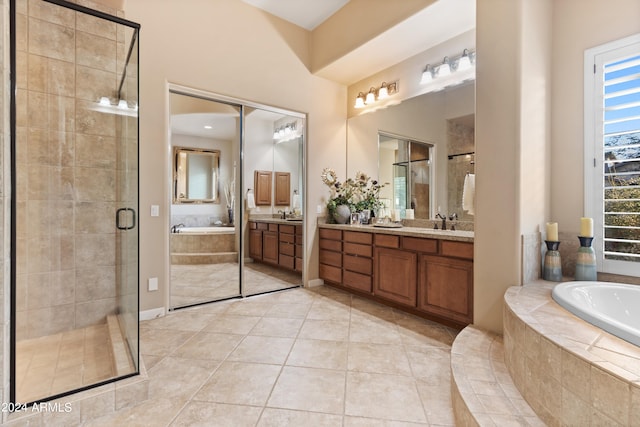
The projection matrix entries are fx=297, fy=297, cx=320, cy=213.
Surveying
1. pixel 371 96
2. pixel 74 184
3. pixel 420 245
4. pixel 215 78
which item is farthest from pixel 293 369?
pixel 371 96

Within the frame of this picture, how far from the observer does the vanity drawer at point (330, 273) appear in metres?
3.91

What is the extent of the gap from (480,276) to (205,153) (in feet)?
10.0

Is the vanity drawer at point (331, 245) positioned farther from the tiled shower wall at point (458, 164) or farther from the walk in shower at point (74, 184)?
the walk in shower at point (74, 184)

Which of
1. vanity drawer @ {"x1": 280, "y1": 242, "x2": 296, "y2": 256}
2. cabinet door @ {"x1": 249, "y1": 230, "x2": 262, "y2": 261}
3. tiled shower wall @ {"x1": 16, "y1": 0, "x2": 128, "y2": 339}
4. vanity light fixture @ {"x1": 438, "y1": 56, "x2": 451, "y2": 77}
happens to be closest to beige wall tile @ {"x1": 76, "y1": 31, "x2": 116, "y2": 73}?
tiled shower wall @ {"x1": 16, "y1": 0, "x2": 128, "y2": 339}

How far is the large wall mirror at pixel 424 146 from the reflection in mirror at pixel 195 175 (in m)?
1.92

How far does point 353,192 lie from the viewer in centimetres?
425

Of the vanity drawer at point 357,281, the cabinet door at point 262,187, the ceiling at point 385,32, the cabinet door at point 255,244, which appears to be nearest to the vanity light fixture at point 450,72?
the ceiling at point 385,32

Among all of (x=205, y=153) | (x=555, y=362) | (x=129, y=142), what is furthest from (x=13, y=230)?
(x=555, y=362)

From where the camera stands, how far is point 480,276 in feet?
7.40

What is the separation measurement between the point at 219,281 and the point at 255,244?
0.62 meters

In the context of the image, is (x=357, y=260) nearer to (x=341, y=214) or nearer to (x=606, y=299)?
(x=341, y=214)

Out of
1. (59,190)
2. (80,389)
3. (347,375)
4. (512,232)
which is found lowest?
(347,375)

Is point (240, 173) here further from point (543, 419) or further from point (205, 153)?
point (543, 419)

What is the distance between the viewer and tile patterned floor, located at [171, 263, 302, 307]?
3.22 meters
